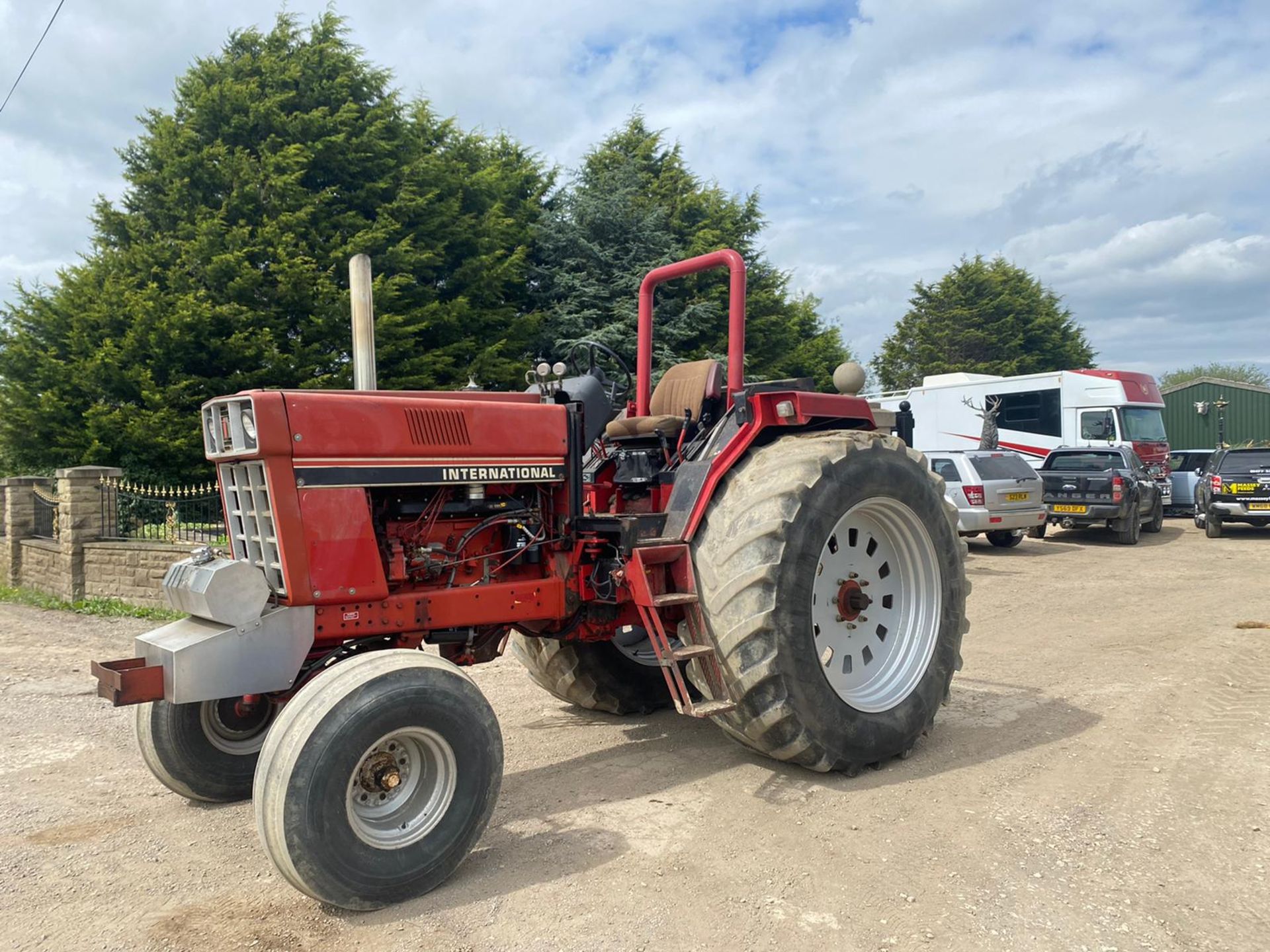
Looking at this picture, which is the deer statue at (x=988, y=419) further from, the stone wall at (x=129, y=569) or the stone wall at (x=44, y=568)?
the stone wall at (x=44, y=568)

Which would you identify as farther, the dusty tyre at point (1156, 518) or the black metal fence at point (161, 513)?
the dusty tyre at point (1156, 518)

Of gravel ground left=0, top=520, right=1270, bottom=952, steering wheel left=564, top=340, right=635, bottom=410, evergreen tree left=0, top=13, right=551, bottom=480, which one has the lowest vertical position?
gravel ground left=0, top=520, right=1270, bottom=952

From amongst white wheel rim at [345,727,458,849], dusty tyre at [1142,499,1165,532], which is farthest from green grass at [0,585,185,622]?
dusty tyre at [1142,499,1165,532]

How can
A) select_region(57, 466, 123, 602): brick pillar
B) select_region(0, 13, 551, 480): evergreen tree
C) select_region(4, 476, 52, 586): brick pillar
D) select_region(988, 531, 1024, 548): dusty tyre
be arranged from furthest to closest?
1. select_region(988, 531, 1024, 548): dusty tyre
2. select_region(0, 13, 551, 480): evergreen tree
3. select_region(4, 476, 52, 586): brick pillar
4. select_region(57, 466, 123, 602): brick pillar

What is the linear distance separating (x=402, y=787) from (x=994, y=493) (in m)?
12.6

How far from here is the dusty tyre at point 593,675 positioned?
532cm

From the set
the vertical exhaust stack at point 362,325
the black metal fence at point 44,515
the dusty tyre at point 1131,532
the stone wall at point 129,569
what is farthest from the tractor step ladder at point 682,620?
the dusty tyre at point 1131,532

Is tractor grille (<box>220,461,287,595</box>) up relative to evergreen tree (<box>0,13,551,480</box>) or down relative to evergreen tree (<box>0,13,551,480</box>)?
down

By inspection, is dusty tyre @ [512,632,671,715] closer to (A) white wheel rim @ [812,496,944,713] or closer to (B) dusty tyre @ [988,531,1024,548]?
(A) white wheel rim @ [812,496,944,713]

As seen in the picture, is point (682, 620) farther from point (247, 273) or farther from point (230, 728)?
point (247, 273)

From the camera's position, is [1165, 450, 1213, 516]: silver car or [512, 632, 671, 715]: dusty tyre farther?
[1165, 450, 1213, 516]: silver car

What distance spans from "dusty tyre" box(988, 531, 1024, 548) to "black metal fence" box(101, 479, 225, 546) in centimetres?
1127

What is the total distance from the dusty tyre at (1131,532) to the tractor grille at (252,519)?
598 inches

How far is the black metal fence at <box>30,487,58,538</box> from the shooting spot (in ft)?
36.8
